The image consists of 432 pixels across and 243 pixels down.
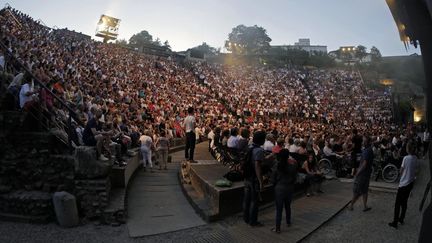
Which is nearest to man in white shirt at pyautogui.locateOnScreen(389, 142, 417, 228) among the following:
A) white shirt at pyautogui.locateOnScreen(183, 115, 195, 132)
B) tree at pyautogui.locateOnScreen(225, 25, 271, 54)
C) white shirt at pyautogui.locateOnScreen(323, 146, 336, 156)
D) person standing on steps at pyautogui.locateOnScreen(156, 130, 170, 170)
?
white shirt at pyautogui.locateOnScreen(183, 115, 195, 132)

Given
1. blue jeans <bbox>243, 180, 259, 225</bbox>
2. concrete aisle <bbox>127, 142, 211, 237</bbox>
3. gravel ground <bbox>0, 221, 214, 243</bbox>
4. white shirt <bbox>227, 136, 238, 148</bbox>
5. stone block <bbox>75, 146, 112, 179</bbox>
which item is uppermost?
white shirt <bbox>227, 136, 238, 148</bbox>

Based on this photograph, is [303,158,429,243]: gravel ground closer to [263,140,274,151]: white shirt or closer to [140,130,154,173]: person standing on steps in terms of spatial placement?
[263,140,274,151]: white shirt

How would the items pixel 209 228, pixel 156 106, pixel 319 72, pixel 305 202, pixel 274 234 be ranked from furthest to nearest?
pixel 319 72
pixel 156 106
pixel 305 202
pixel 209 228
pixel 274 234

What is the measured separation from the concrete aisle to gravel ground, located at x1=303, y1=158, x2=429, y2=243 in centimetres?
249

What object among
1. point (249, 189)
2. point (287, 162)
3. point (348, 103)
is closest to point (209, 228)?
point (249, 189)

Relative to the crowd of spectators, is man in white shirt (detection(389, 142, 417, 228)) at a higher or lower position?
lower

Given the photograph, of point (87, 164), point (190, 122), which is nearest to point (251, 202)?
point (87, 164)

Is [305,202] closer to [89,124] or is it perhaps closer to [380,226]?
[380,226]

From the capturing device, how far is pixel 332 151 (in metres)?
13.2

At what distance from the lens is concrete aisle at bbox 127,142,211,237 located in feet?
23.1

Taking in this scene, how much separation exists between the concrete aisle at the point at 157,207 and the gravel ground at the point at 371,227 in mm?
2489

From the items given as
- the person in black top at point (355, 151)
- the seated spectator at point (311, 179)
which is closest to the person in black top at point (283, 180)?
the seated spectator at point (311, 179)

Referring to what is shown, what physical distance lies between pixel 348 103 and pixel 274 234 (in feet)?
113

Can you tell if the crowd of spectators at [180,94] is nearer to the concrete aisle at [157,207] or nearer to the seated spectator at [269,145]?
the seated spectator at [269,145]
